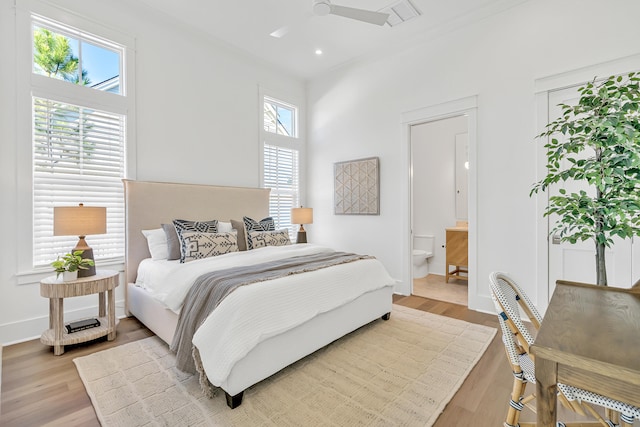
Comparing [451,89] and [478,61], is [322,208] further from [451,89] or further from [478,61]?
[478,61]

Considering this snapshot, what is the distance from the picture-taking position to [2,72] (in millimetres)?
2604

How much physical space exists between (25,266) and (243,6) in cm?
344

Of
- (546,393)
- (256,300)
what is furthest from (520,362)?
(256,300)

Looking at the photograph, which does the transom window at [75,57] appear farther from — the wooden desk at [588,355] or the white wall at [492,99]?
the wooden desk at [588,355]

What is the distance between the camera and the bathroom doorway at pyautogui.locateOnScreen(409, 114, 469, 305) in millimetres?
5398

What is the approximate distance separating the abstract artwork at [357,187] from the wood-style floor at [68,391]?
238cm

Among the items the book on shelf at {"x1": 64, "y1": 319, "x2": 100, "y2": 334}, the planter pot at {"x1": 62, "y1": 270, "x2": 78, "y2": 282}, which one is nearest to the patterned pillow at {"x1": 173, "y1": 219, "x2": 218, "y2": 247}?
the planter pot at {"x1": 62, "y1": 270, "x2": 78, "y2": 282}

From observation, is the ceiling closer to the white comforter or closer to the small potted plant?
the white comforter

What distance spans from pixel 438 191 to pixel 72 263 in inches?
211

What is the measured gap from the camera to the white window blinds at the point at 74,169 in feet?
9.23

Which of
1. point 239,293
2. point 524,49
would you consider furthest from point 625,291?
point 524,49

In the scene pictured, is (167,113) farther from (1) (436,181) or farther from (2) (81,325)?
(1) (436,181)

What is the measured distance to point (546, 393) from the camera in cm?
93

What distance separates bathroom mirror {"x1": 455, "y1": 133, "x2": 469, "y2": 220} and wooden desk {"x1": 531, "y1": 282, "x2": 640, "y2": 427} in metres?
4.45
